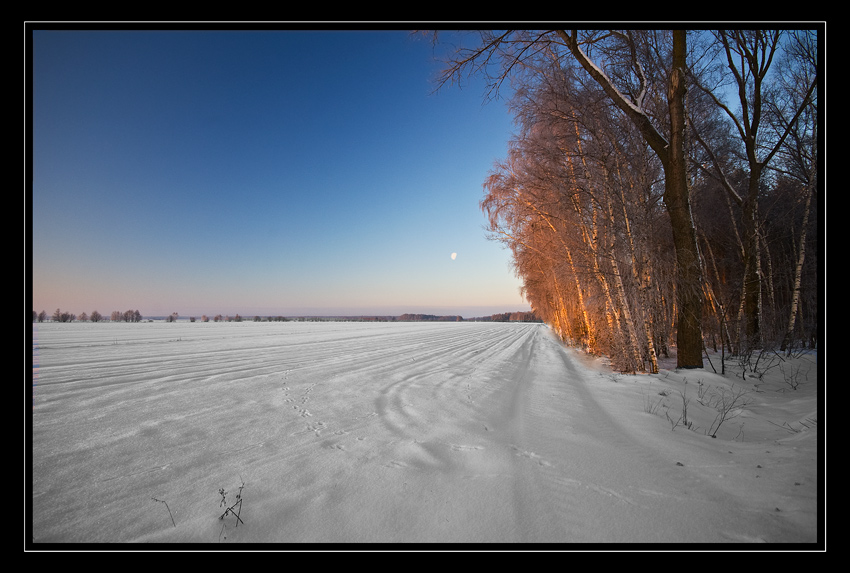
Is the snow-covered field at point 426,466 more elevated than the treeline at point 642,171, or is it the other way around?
the treeline at point 642,171

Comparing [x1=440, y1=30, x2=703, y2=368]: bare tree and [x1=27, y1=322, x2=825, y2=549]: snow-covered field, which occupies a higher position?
[x1=440, y1=30, x2=703, y2=368]: bare tree

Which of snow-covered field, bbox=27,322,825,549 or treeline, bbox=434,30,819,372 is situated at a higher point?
treeline, bbox=434,30,819,372

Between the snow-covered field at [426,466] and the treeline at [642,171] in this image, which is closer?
the snow-covered field at [426,466]

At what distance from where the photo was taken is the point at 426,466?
233cm

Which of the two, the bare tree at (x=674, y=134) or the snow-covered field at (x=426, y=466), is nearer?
the snow-covered field at (x=426, y=466)

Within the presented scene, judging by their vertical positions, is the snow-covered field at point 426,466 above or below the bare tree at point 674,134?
below

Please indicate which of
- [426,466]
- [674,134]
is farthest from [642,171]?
[426,466]

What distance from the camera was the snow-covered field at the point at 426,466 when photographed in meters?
1.62

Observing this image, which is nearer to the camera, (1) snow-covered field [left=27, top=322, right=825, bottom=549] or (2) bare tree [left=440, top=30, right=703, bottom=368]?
(1) snow-covered field [left=27, top=322, right=825, bottom=549]

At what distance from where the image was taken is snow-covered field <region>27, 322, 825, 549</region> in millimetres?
1620

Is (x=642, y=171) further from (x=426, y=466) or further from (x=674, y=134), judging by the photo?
(x=426, y=466)
